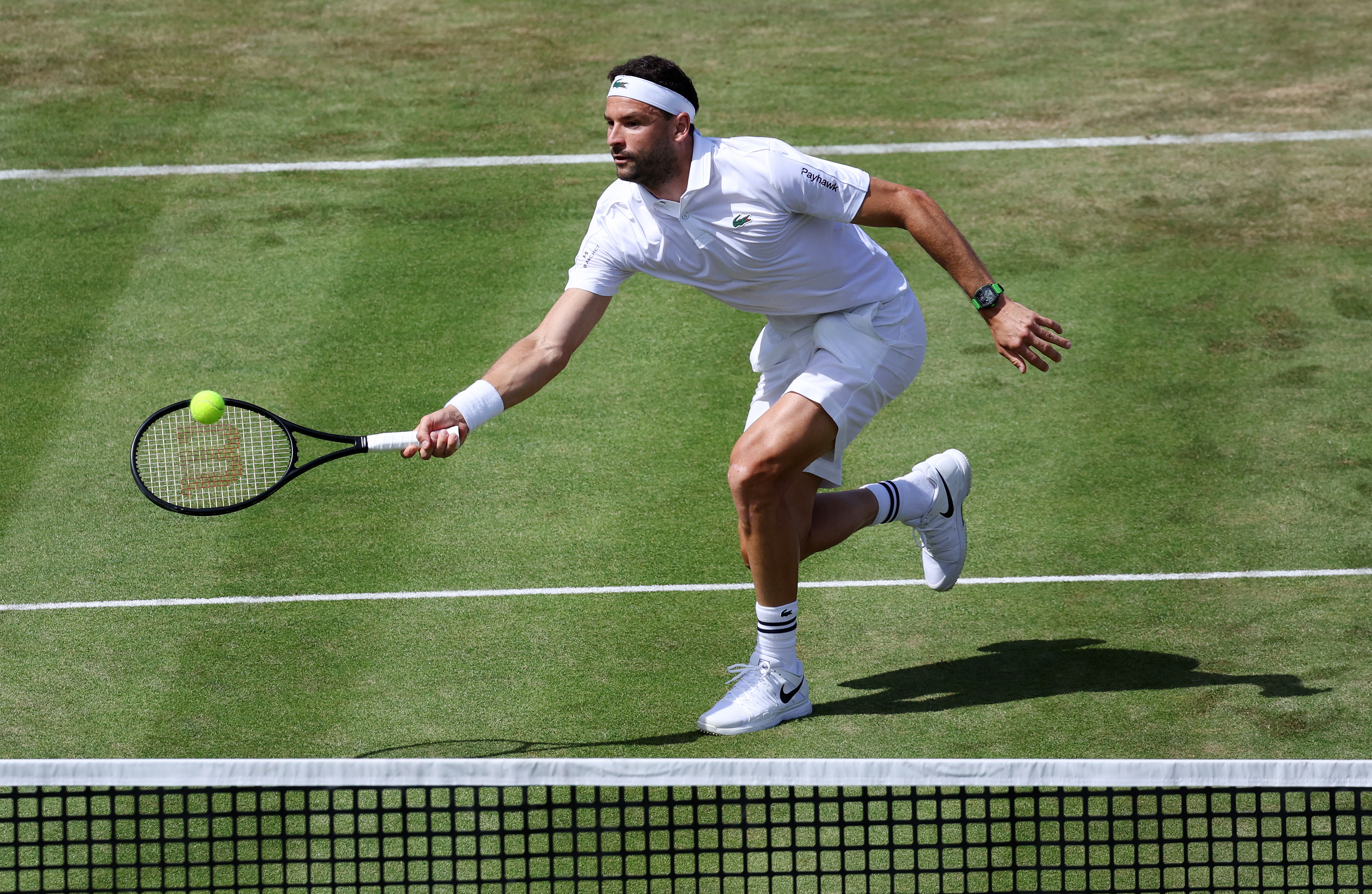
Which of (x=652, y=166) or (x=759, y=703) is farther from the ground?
(x=652, y=166)

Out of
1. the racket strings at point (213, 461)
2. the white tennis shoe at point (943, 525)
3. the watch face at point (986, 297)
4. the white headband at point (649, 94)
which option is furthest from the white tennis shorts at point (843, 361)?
the racket strings at point (213, 461)

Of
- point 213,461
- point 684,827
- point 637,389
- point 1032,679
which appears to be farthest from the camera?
point 637,389

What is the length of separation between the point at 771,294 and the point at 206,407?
194cm

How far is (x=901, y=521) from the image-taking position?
6.31 metres

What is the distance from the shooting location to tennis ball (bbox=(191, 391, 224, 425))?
5473 millimetres

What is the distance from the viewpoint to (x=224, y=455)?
6.63 meters

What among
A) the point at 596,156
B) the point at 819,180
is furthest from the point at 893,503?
the point at 596,156

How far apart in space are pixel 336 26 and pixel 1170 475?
787cm

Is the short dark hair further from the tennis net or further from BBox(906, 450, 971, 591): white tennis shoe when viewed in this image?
the tennis net

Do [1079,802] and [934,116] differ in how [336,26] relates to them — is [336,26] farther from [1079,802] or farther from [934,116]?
[1079,802]

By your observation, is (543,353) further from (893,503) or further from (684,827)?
(684,827)

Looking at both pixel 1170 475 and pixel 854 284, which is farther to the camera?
pixel 1170 475

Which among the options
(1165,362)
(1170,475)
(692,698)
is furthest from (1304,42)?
(692,698)

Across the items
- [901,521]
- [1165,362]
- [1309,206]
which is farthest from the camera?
[1309,206]
